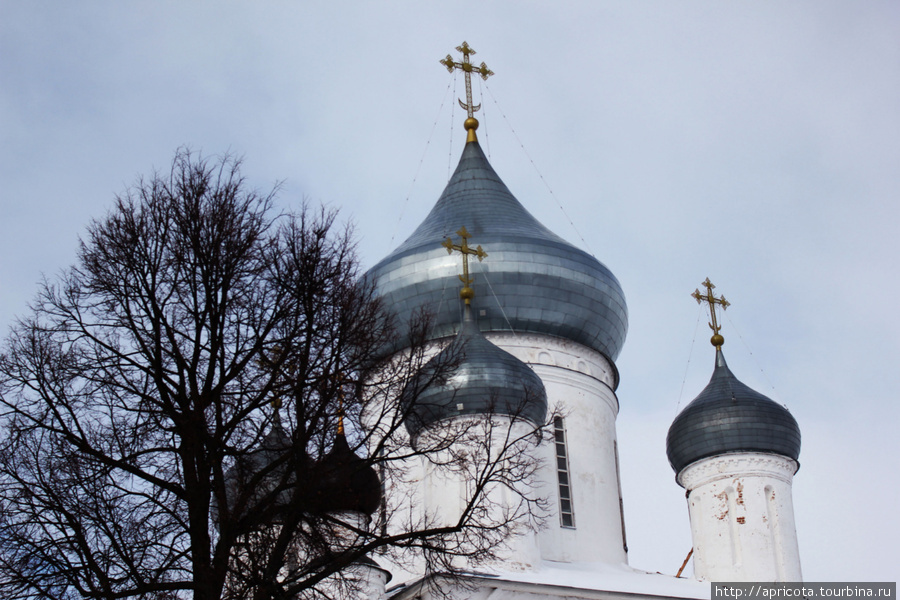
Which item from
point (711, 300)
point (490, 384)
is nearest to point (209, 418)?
point (490, 384)

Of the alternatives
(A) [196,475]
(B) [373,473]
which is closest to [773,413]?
(B) [373,473]

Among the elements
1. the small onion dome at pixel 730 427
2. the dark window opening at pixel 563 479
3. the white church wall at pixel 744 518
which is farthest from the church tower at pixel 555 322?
the white church wall at pixel 744 518

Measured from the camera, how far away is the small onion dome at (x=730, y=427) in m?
16.3

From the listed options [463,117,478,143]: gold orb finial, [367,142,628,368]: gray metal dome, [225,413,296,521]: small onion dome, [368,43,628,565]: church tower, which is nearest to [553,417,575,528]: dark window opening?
[368,43,628,565]: church tower

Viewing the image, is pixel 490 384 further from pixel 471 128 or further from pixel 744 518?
pixel 471 128

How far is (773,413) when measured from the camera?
1642cm

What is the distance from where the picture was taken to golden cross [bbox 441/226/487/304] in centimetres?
1593

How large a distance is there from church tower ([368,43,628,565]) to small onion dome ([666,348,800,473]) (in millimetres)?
939

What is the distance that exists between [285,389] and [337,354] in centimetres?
38

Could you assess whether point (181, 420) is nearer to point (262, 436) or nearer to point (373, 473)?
point (262, 436)

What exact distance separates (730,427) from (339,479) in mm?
10107

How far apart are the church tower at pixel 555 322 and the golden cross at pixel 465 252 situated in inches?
3.4

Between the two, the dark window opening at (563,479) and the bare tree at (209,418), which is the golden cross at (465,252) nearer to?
the dark window opening at (563,479)

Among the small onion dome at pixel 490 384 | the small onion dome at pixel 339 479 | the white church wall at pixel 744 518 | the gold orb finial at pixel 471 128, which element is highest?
the gold orb finial at pixel 471 128
